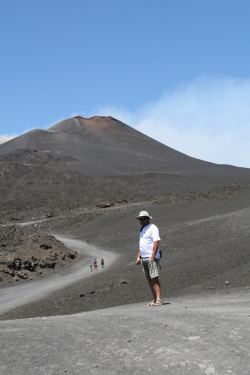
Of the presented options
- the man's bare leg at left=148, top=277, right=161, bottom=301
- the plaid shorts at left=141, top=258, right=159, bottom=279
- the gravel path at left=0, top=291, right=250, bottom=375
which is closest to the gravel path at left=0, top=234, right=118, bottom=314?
the man's bare leg at left=148, top=277, right=161, bottom=301

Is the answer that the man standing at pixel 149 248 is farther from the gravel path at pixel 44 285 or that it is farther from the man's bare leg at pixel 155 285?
the gravel path at pixel 44 285

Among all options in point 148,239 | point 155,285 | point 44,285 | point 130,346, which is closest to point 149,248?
point 148,239

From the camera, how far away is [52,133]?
127125 mm

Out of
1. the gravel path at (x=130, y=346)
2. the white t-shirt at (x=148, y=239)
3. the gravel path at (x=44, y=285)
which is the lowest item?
the gravel path at (x=44, y=285)

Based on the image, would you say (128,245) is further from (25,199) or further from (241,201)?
(25,199)

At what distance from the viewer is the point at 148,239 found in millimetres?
8508

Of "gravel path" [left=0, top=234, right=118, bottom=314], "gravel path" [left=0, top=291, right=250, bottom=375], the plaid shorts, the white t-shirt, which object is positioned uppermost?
the white t-shirt

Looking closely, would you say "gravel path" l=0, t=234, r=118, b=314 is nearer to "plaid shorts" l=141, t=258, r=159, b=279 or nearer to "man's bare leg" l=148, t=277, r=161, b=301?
"man's bare leg" l=148, t=277, r=161, b=301

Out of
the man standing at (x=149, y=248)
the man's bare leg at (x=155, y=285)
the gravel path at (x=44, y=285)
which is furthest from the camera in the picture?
the gravel path at (x=44, y=285)

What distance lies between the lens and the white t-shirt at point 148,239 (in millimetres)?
8477

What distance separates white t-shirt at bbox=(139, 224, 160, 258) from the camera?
8.48 m

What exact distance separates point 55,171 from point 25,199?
14.2m

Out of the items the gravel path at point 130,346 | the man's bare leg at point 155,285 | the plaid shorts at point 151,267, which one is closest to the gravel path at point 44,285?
the man's bare leg at point 155,285

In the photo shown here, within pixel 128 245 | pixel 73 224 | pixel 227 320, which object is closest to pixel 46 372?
pixel 227 320
